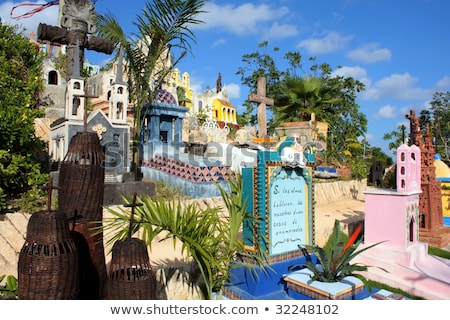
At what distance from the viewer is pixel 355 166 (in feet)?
56.7

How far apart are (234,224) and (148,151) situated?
24.6ft

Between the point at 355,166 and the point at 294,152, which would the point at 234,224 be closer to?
the point at 294,152

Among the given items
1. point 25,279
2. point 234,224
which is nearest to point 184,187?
point 234,224

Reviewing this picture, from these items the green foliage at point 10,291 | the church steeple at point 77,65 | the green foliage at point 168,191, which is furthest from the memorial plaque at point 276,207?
the church steeple at point 77,65

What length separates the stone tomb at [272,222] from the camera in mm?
4871

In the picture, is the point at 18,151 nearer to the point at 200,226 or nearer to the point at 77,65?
the point at 77,65

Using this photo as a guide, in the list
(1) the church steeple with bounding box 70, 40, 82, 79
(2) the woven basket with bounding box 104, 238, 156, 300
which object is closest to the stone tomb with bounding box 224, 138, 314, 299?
(2) the woven basket with bounding box 104, 238, 156, 300

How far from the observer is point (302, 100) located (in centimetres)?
2055

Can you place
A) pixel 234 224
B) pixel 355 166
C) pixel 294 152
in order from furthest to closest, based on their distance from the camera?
pixel 355 166, pixel 294 152, pixel 234 224

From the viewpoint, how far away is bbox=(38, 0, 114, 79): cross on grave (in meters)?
7.48

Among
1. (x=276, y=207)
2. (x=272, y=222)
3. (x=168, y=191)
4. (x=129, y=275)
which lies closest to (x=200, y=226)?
(x=129, y=275)

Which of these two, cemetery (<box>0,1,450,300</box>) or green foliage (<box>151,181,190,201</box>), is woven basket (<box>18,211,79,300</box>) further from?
green foliage (<box>151,181,190,201</box>)

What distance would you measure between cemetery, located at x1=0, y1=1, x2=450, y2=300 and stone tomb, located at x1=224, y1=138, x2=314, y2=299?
2cm
